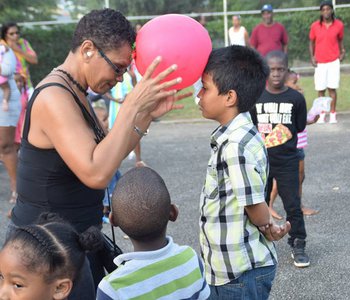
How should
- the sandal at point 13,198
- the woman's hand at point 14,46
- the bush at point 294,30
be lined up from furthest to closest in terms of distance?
the bush at point 294,30 < the woman's hand at point 14,46 < the sandal at point 13,198

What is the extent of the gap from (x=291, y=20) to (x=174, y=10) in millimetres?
5809

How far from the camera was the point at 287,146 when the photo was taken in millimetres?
4176

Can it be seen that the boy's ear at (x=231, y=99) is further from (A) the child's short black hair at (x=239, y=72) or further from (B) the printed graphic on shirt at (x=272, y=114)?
(B) the printed graphic on shirt at (x=272, y=114)

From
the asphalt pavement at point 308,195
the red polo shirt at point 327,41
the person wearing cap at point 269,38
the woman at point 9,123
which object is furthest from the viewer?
the person wearing cap at point 269,38

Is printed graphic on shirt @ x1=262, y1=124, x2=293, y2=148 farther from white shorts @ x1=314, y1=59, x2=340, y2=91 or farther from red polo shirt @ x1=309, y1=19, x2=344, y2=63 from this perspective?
red polo shirt @ x1=309, y1=19, x2=344, y2=63

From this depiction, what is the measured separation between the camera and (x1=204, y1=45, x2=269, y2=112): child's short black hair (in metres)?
2.41

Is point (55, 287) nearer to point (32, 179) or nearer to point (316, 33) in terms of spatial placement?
point (32, 179)

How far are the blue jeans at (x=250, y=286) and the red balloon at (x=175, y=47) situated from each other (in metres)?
0.92

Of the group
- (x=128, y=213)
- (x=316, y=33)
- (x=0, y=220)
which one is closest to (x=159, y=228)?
(x=128, y=213)

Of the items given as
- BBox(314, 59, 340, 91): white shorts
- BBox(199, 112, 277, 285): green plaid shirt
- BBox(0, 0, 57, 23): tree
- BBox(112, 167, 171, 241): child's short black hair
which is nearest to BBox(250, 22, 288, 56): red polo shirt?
BBox(314, 59, 340, 91): white shorts

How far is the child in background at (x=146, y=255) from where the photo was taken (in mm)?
1892

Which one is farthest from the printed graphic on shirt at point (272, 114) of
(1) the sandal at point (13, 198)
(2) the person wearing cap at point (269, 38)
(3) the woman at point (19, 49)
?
(2) the person wearing cap at point (269, 38)

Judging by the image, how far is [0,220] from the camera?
5520 mm

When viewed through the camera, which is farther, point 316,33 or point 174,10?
point 174,10
